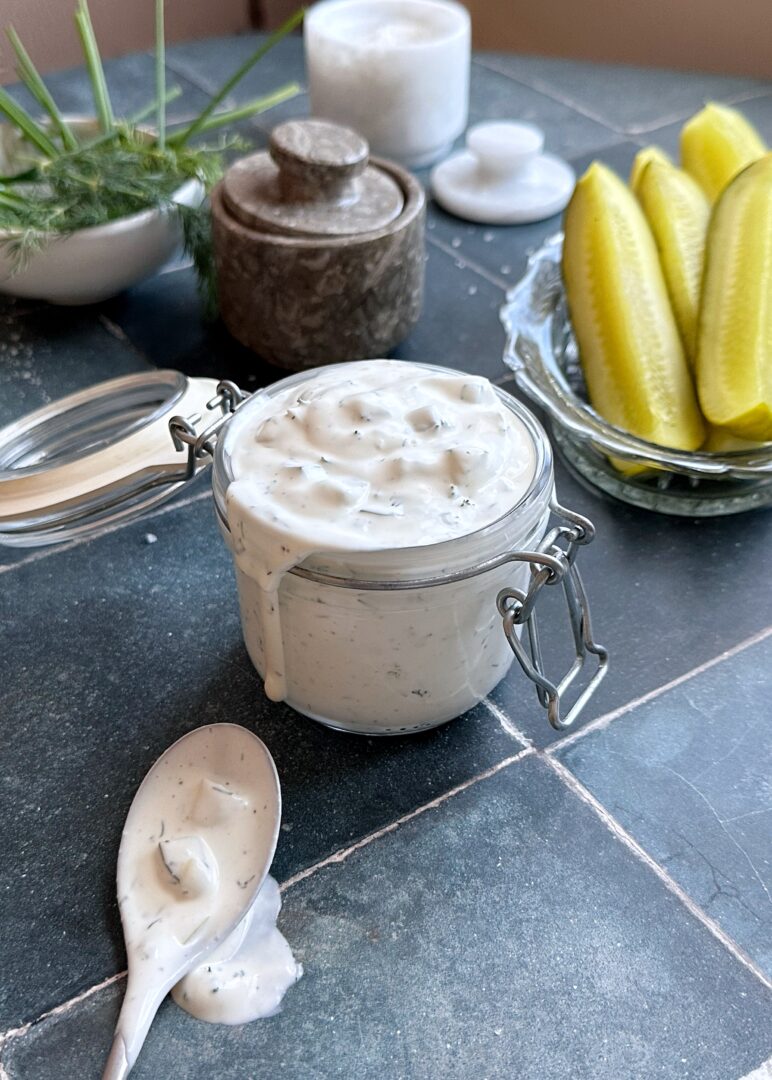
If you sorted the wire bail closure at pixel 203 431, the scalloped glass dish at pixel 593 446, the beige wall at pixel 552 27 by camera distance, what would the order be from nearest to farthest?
the wire bail closure at pixel 203 431
the scalloped glass dish at pixel 593 446
the beige wall at pixel 552 27

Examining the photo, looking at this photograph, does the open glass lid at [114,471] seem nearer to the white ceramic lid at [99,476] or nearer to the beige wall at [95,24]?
the white ceramic lid at [99,476]

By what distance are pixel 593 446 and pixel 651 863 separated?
322 mm

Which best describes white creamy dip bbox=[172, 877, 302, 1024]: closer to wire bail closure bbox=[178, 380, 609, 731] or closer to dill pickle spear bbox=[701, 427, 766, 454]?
wire bail closure bbox=[178, 380, 609, 731]

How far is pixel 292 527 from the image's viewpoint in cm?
48

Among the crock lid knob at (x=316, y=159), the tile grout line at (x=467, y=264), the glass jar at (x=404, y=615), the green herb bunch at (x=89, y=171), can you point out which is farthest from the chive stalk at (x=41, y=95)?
the glass jar at (x=404, y=615)

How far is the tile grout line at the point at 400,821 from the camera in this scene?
52 cm

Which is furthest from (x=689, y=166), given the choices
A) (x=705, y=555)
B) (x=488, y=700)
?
(x=488, y=700)

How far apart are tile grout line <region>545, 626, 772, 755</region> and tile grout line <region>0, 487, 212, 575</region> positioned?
1.04ft

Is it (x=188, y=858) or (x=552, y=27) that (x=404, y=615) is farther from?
(x=552, y=27)

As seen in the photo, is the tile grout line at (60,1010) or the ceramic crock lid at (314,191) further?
the ceramic crock lid at (314,191)

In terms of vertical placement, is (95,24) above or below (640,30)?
above

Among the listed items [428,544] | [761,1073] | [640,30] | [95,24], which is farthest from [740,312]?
[640,30]

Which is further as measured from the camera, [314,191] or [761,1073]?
[314,191]

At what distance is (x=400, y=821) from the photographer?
541 millimetres
